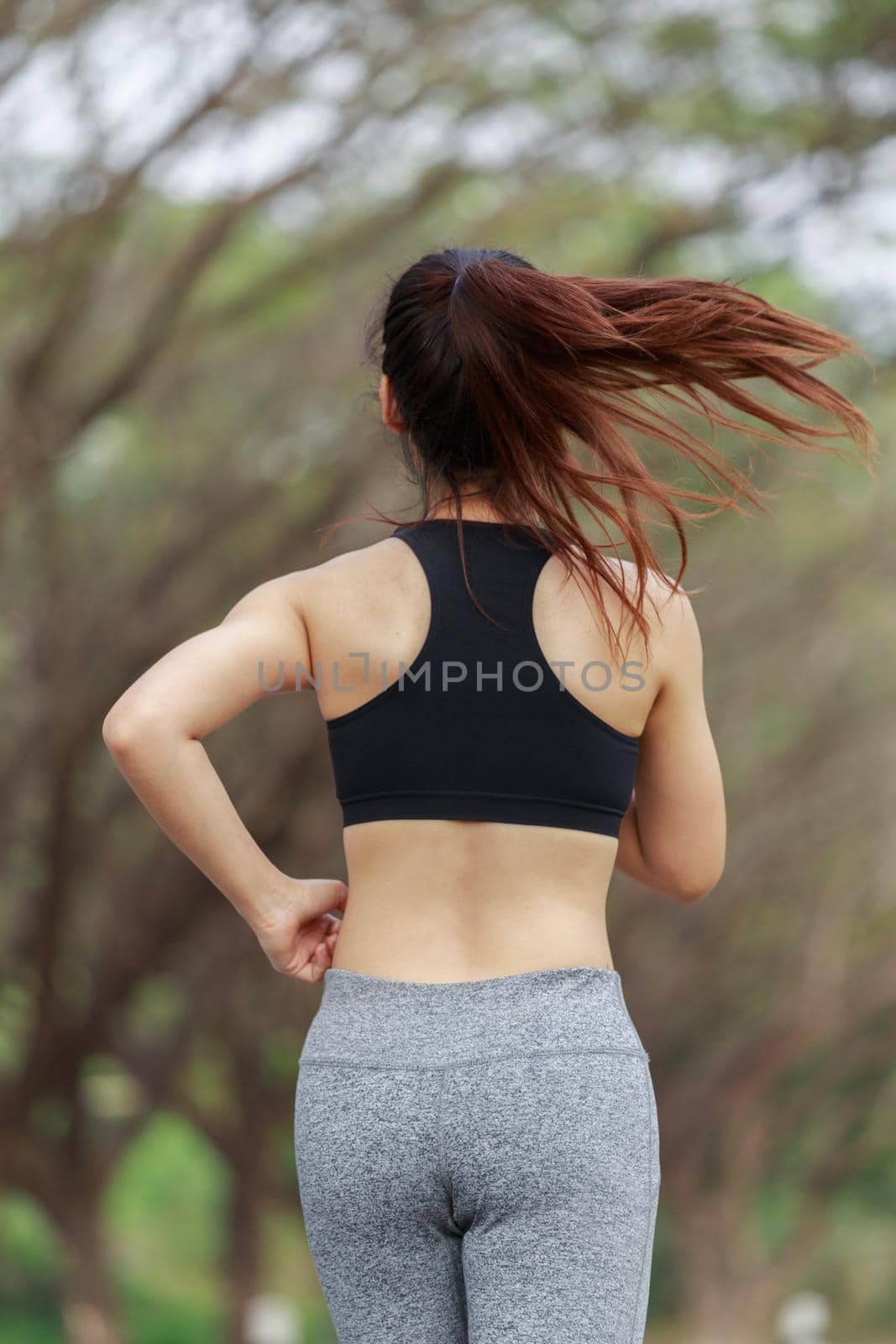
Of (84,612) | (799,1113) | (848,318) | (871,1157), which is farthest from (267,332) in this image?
(871,1157)

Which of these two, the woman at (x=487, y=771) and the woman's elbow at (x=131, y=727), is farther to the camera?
the woman's elbow at (x=131, y=727)

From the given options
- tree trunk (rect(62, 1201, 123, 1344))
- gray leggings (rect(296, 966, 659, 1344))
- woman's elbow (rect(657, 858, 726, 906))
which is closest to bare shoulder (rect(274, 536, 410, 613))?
gray leggings (rect(296, 966, 659, 1344))

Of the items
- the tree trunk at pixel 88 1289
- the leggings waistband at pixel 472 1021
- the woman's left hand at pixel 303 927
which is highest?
the woman's left hand at pixel 303 927

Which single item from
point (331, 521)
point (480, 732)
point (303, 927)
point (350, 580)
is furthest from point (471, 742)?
point (331, 521)

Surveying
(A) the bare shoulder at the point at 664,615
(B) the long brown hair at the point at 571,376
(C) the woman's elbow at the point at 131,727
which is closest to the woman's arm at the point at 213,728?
(C) the woman's elbow at the point at 131,727

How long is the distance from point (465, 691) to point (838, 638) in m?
7.84

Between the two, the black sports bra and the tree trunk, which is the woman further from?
the tree trunk

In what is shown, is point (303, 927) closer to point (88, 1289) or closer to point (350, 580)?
point (350, 580)

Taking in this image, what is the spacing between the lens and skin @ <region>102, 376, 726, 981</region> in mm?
1577

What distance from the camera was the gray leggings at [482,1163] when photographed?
1.45 meters

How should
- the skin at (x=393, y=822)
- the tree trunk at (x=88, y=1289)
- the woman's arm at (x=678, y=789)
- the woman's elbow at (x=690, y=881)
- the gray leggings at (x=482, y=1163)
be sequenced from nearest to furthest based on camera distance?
the gray leggings at (x=482, y=1163)
the skin at (x=393, y=822)
the woman's arm at (x=678, y=789)
the woman's elbow at (x=690, y=881)
the tree trunk at (x=88, y=1289)

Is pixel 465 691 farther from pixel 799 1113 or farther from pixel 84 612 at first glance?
pixel 799 1113

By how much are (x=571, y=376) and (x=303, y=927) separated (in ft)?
2.21

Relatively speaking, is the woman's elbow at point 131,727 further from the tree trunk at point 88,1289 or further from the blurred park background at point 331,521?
the tree trunk at point 88,1289
